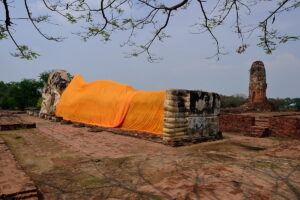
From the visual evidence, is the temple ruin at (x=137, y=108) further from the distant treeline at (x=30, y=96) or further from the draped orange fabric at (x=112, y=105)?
the distant treeline at (x=30, y=96)

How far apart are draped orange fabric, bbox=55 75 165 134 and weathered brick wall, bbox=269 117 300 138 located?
447 cm

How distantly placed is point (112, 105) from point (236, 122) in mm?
5710

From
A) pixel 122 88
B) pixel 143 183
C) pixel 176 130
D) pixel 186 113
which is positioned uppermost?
pixel 122 88

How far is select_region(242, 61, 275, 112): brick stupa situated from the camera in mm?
20106

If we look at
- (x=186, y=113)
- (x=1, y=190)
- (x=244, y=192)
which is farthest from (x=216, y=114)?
(x=1, y=190)

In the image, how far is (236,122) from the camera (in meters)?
10.7

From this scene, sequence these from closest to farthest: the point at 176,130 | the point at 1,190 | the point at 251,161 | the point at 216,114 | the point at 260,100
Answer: the point at 1,190 → the point at 251,161 → the point at 176,130 → the point at 216,114 → the point at 260,100

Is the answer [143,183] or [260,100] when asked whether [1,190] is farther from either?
[260,100]

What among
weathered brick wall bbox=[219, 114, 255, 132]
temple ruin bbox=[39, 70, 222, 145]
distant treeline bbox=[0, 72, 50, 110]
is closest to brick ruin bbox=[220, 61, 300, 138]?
weathered brick wall bbox=[219, 114, 255, 132]

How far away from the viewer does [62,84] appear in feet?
52.5

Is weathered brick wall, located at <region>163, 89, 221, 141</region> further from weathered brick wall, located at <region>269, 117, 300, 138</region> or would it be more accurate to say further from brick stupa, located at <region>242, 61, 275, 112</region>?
brick stupa, located at <region>242, 61, 275, 112</region>

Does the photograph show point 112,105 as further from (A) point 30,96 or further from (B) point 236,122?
(A) point 30,96

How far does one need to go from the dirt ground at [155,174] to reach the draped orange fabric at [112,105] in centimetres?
306

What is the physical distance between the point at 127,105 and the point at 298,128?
6672 millimetres
